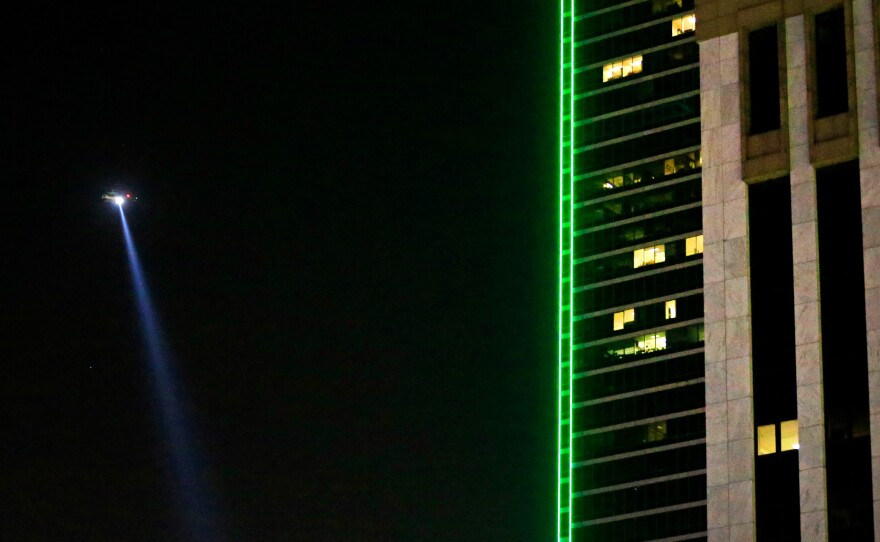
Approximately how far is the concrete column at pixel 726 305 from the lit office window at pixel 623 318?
84.8 feet

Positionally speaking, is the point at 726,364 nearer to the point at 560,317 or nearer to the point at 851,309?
the point at 851,309

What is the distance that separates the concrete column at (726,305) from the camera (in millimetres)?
159500

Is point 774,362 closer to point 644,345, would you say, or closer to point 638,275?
point 644,345

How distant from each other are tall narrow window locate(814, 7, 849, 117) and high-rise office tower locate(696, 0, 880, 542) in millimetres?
124

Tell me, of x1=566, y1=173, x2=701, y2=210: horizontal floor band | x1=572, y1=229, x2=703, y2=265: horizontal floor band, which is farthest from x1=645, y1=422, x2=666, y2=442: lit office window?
x1=566, y1=173, x2=701, y2=210: horizontal floor band

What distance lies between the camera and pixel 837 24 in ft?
542

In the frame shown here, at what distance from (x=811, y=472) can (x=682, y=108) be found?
180 feet

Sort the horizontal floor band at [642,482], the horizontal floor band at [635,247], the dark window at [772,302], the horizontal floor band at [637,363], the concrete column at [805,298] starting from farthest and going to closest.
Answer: the horizontal floor band at [635,247], the horizontal floor band at [637,363], the horizontal floor band at [642,482], the dark window at [772,302], the concrete column at [805,298]

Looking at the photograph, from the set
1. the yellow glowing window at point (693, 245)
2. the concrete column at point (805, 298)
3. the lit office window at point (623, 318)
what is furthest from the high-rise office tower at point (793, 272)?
the lit office window at point (623, 318)

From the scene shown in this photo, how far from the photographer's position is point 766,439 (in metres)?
158

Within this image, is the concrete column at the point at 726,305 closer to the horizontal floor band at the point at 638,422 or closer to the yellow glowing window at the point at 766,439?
the yellow glowing window at the point at 766,439

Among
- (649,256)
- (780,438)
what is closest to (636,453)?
(649,256)

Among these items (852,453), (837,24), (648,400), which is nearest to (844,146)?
(837,24)

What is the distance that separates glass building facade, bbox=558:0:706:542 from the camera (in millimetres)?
184250
